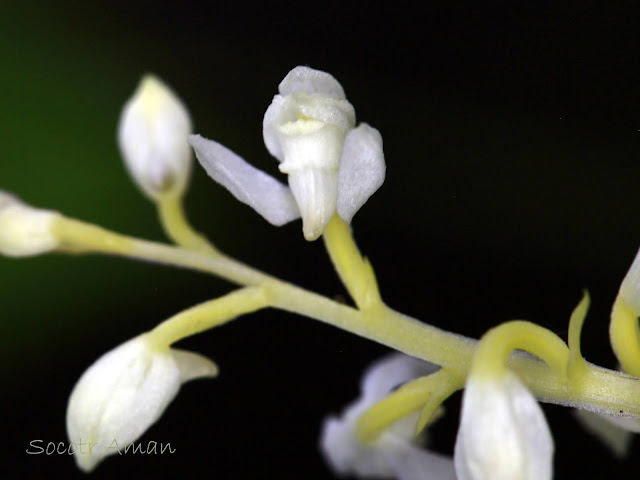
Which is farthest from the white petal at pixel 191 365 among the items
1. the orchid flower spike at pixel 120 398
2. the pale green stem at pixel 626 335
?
the pale green stem at pixel 626 335

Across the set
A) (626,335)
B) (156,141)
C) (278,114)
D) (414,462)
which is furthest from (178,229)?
(626,335)

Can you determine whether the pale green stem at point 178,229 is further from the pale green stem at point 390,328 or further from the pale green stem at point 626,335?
the pale green stem at point 626,335

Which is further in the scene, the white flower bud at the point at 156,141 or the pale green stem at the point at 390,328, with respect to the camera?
the white flower bud at the point at 156,141

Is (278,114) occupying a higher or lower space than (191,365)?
higher

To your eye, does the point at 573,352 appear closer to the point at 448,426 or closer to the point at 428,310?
the point at 448,426

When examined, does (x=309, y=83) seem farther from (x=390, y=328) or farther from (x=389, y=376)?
(x=389, y=376)

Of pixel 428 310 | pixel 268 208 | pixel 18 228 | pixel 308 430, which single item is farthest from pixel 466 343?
pixel 308 430

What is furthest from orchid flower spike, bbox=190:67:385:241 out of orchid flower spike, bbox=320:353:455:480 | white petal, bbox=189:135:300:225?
orchid flower spike, bbox=320:353:455:480
